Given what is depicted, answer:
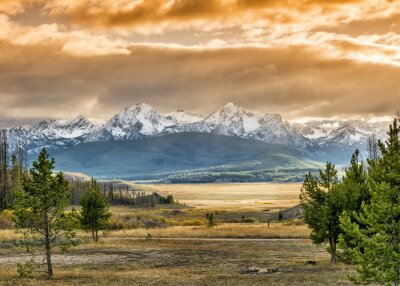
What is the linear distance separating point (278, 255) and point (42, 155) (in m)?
27.7

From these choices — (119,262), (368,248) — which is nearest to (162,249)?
(119,262)

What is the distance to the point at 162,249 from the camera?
5934 centimetres

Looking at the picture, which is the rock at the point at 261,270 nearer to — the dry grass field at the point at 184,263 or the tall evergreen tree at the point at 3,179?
the dry grass field at the point at 184,263

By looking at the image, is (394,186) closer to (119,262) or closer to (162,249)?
(119,262)

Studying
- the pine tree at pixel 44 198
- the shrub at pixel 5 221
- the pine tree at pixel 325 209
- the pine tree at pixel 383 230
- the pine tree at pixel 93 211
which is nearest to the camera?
the pine tree at pixel 383 230

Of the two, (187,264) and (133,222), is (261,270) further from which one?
(133,222)

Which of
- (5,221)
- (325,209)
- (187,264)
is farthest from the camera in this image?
(5,221)

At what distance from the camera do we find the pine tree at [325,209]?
42.6m

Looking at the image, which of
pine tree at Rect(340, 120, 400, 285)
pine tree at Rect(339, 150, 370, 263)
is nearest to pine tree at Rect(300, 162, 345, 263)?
pine tree at Rect(339, 150, 370, 263)

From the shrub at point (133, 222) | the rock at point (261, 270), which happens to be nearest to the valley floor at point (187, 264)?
the rock at point (261, 270)

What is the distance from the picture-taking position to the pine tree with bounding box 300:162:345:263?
42.6 m

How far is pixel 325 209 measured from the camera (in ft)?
140

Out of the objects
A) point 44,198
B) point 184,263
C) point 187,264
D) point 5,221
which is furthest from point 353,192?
point 5,221

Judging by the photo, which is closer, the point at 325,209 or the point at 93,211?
the point at 325,209
